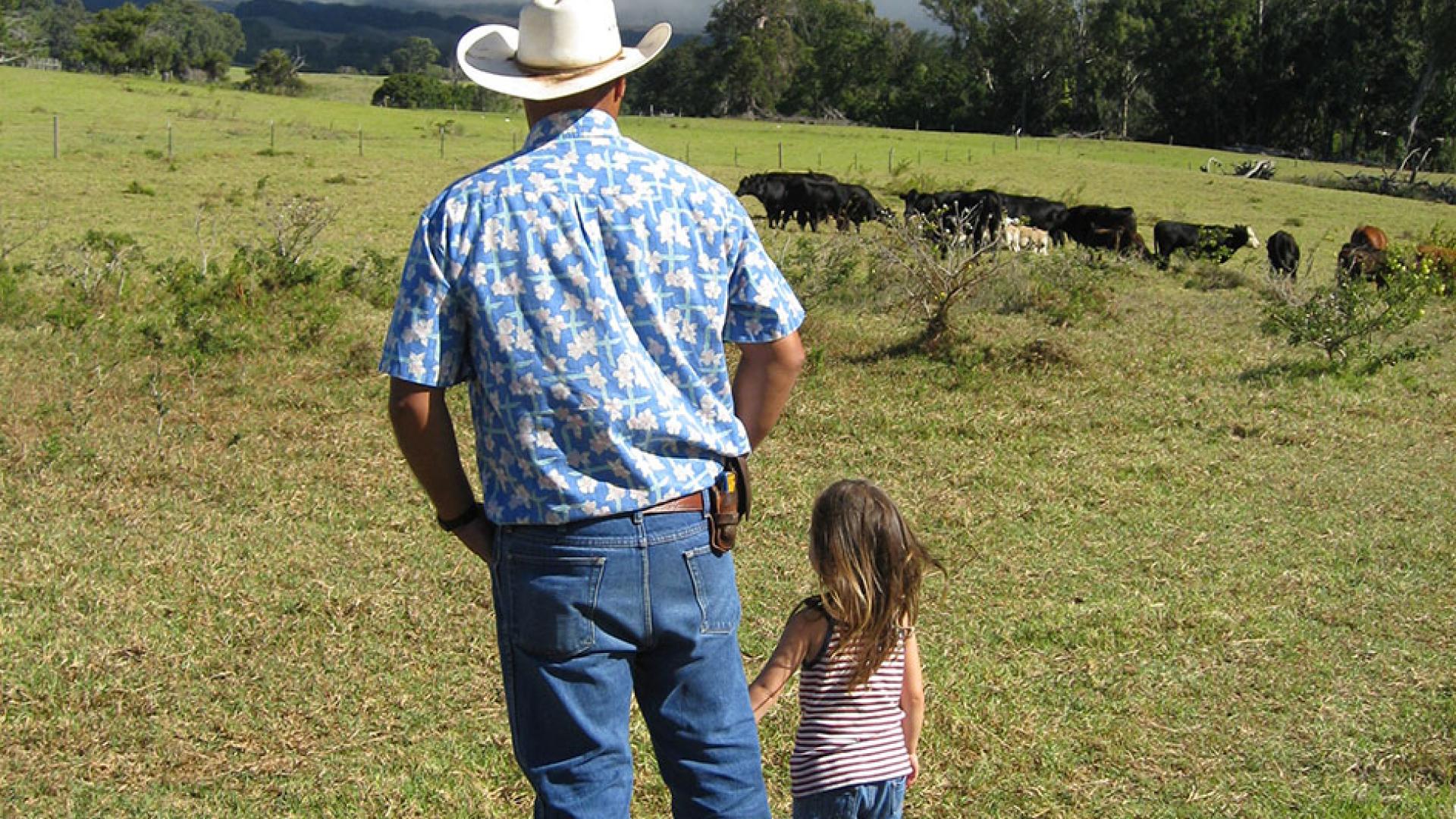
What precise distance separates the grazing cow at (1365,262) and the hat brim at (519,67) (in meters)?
12.2

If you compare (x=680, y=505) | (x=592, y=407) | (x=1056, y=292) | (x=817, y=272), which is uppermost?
(x=592, y=407)

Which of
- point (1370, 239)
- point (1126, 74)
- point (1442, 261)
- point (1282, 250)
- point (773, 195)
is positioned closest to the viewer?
point (1442, 261)

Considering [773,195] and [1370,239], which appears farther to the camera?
[773,195]

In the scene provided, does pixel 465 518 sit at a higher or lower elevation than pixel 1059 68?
lower

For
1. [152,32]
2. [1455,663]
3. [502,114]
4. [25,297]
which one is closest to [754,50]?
[502,114]

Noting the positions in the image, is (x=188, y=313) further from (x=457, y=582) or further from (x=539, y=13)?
(x=539, y=13)

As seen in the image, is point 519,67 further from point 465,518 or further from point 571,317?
point 465,518

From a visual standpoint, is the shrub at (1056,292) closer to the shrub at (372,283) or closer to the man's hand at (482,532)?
the shrub at (372,283)

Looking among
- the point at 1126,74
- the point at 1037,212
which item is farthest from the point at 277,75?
the point at 1037,212

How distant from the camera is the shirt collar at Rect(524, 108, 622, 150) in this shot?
2.52 metres

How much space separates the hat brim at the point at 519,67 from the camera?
2.51 metres

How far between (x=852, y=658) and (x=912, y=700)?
227 millimetres

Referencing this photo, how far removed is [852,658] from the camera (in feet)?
10.0

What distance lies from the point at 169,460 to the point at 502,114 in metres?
49.2
